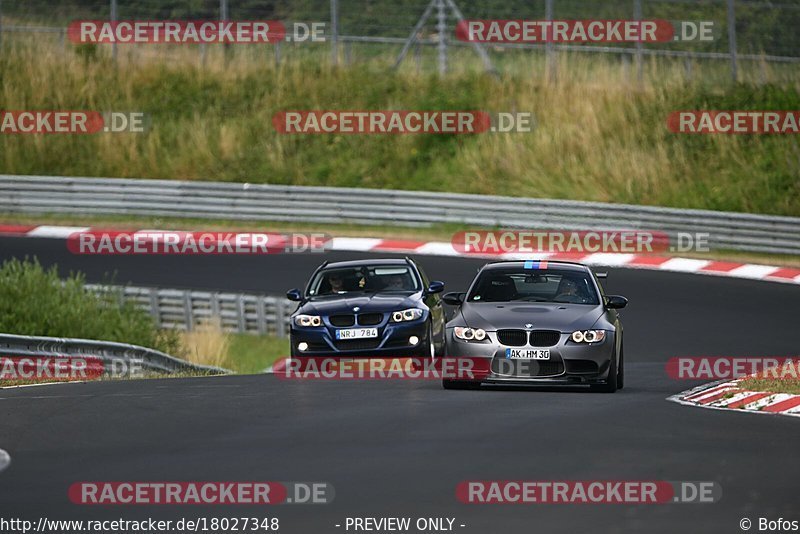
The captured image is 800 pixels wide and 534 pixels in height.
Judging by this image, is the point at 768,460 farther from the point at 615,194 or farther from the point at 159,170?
the point at 159,170

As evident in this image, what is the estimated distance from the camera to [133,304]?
2591cm

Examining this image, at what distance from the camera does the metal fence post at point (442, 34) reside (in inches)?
1483

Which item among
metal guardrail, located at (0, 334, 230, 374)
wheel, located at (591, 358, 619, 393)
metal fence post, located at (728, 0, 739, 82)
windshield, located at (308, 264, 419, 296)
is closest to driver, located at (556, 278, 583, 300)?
wheel, located at (591, 358, 619, 393)

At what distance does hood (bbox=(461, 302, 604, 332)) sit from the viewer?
50.0 ft

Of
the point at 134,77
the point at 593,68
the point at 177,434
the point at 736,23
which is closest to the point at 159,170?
the point at 134,77

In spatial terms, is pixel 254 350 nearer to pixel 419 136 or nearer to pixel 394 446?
pixel 419 136

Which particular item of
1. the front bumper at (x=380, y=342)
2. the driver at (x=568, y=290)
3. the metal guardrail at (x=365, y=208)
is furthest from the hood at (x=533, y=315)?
the metal guardrail at (x=365, y=208)

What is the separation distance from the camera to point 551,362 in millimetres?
15203

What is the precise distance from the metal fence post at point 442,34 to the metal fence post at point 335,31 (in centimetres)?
248

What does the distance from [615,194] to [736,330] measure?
12.2 meters

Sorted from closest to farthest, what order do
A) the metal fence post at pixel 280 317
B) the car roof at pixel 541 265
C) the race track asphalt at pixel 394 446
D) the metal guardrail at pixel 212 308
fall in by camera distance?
the race track asphalt at pixel 394 446 → the car roof at pixel 541 265 → the metal fence post at pixel 280 317 → the metal guardrail at pixel 212 308

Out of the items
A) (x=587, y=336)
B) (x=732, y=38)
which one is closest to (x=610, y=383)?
(x=587, y=336)

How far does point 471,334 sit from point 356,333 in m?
→ 3.19

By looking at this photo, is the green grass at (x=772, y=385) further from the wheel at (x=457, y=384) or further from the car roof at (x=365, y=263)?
the car roof at (x=365, y=263)
